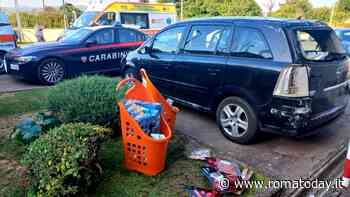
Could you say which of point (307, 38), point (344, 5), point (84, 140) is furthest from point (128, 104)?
point (344, 5)

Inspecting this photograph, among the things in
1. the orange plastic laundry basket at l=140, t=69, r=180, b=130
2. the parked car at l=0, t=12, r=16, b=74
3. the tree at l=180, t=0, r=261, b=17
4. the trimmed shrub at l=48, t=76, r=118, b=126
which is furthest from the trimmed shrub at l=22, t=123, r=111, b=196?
the tree at l=180, t=0, r=261, b=17

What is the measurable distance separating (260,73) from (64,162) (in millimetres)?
2335

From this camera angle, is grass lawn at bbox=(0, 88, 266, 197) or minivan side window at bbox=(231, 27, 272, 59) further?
minivan side window at bbox=(231, 27, 272, 59)

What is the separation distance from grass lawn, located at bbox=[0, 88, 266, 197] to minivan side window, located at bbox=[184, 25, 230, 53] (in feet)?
4.56

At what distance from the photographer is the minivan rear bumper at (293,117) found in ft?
10.3

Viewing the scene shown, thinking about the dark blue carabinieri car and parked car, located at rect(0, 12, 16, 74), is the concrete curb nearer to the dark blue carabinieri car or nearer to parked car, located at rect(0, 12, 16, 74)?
the dark blue carabinieri car

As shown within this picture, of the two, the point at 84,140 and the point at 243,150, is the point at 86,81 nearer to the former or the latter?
the point at 84,140

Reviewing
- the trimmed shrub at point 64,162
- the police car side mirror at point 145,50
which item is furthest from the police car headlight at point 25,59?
the trimmed shrub at point 64,162

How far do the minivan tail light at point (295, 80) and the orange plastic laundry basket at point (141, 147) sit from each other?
4.55 feet

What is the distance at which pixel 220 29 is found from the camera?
3.99 m

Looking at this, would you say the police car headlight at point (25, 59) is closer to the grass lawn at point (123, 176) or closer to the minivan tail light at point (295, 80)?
the grass lawn at point (123, 176)

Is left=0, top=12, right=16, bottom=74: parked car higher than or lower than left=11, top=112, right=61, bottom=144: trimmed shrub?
higher

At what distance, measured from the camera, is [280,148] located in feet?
12.4

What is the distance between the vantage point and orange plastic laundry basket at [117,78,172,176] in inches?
107
